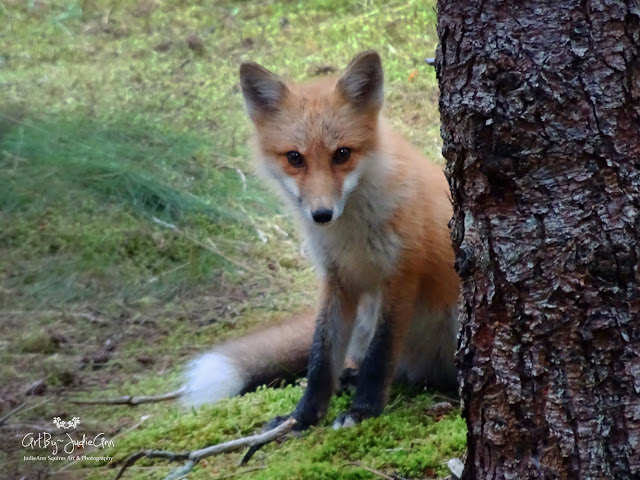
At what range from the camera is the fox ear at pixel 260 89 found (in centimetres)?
321

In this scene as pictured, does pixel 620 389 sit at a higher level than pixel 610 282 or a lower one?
lower

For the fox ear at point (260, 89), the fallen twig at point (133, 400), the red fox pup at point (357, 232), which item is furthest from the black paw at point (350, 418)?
the fox ear at point (260, 89)

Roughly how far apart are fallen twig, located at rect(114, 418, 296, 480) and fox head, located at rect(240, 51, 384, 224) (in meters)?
0.78

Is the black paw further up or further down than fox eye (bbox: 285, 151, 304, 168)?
further down

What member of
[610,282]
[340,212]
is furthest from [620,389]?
[340,212]

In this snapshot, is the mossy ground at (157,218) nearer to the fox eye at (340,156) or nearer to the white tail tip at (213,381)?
the white tail tip at (213,381)

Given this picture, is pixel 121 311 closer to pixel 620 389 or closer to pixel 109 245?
pixel 109 245

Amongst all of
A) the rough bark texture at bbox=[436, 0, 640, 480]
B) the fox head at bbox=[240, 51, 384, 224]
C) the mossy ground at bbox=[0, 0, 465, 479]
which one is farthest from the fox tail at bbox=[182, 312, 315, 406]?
the rough bark texture at bbox=[436, 0, 640, 480]

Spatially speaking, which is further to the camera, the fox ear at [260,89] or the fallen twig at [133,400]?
the fallen twig at [133,400]

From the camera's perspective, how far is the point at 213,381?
3.34 m

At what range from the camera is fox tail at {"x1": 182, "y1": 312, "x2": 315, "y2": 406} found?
3338 mm

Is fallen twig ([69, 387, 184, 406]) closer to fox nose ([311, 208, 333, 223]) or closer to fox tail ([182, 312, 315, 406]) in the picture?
fox tail ([182, 312, 315, 406])

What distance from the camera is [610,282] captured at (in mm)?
1648

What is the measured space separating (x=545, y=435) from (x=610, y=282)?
354mm
